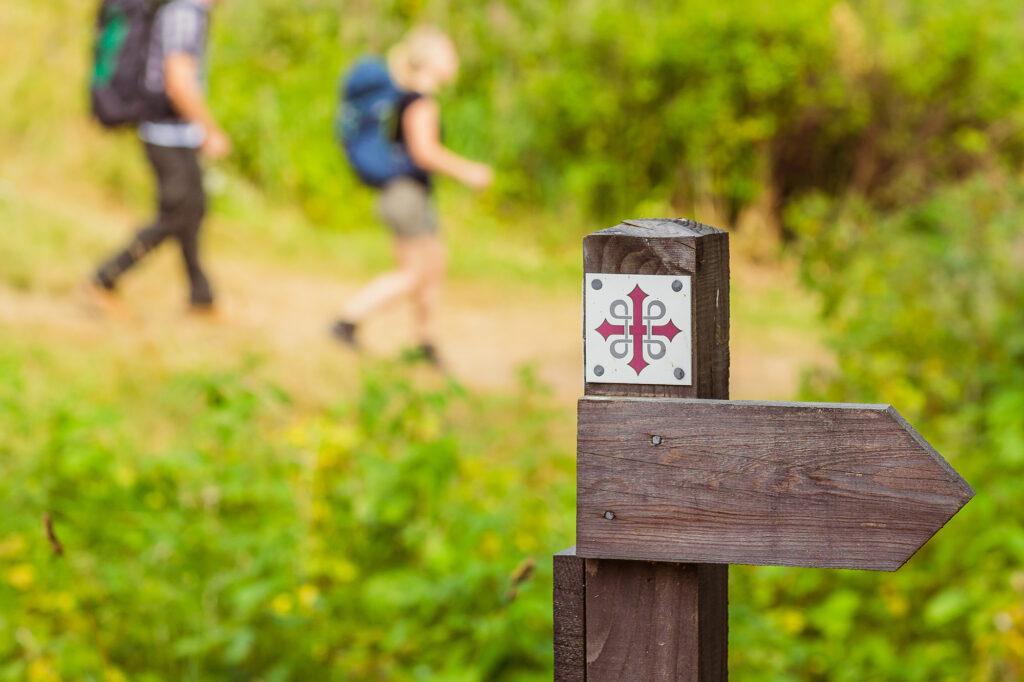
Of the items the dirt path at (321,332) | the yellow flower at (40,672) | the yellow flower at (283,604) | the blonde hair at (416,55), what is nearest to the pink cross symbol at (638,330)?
the yellow flower at (283,604)

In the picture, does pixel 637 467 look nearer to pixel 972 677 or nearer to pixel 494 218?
pixel 972 677

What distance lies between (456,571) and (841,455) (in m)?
1.72

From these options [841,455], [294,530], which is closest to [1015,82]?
[294,530]

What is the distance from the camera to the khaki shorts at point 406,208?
6395 millimetres

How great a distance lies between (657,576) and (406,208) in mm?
5009

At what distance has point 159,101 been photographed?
6.30 metres

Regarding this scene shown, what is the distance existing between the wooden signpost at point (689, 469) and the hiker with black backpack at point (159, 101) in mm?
5158

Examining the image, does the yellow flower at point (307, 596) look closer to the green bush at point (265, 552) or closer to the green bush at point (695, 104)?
the green bush at point (265, 552)

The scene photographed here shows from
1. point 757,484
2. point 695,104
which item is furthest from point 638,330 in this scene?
point 695,104

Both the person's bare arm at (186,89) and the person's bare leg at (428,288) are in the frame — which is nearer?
the person's bare arm at (186,89)

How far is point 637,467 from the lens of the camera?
4.84ft

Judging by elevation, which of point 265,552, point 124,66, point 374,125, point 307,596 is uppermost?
point 124,66

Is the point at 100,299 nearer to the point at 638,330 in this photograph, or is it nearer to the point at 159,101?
the point at 159,101

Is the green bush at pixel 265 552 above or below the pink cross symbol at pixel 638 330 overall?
below
